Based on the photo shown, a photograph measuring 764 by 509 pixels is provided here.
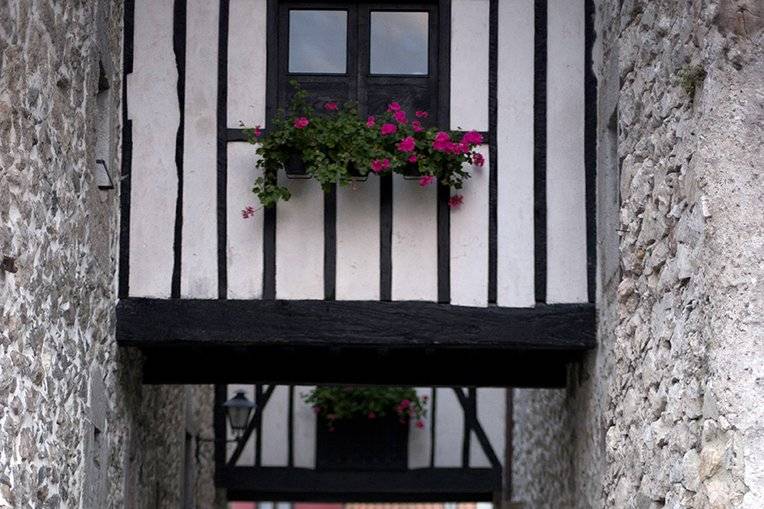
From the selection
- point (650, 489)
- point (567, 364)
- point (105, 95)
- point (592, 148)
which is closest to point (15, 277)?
point (105, 95)

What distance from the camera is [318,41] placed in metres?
6.74

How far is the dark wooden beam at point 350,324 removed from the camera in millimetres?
6457

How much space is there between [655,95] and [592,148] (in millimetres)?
1172

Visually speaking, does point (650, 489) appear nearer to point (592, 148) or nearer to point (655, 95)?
point (655, 95)

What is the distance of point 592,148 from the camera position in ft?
21.5

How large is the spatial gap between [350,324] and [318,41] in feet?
4.56

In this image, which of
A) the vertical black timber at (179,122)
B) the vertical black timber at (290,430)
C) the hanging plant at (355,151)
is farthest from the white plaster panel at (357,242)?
the vertical black timber at (290,430)

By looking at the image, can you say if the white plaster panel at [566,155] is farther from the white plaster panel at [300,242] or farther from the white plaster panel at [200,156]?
the white plaster panel at [200,156]

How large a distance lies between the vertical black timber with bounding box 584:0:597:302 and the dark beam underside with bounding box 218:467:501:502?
541 cm

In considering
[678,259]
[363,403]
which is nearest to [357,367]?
[678,259]

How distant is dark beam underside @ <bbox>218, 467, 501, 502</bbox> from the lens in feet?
37.9

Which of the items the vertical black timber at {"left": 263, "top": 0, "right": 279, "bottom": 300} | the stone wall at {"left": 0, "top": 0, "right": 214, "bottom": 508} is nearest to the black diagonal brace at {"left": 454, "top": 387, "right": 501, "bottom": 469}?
the stone wall at {"left": 0, "top": 0, "right": 214, "bottom": 508}

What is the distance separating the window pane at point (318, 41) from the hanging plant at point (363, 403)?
513 cm

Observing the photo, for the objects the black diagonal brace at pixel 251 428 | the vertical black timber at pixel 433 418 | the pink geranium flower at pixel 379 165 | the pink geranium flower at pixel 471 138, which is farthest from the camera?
the vertical black timber at pixel 433 418
